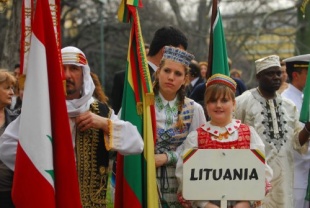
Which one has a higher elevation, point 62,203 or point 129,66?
point 129,66

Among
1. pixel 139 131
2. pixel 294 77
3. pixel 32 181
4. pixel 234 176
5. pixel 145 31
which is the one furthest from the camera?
pixel 145 31

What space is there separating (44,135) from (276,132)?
298cm

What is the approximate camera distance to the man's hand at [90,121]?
510cm

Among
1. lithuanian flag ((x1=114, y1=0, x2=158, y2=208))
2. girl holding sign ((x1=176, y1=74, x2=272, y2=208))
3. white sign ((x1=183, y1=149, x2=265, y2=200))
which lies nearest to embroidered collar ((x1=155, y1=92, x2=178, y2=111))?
lithuanian flag ((x1=114, y1=0, x2=158, y2=208))

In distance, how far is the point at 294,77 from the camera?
7.92 meters

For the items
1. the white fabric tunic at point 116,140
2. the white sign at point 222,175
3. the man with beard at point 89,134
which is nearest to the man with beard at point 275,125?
the white sign at point 222,175

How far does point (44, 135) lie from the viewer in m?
4.55

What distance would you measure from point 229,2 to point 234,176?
2139 centimetres

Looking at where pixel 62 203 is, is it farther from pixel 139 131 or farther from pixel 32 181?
pixel 139 131

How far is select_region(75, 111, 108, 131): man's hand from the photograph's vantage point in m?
5.10

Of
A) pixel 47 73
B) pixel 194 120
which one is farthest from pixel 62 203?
pixel 194 120

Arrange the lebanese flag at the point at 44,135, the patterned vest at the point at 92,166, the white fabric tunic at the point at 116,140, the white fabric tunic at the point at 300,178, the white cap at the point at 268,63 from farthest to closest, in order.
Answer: the white fabric tunic at the point at 300,178 → the white cap at the point at 268,63 → the patterned vest at the point at 92,166 → the white fabric tunic at the point at 116,140 → the lebanese flag at the point at 44,135

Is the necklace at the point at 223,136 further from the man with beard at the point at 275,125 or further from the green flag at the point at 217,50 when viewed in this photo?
the man with beard at the point at 275,125

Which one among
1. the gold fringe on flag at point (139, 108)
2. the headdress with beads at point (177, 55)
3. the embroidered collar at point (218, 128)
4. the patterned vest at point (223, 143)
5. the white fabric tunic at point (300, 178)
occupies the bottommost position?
the white fabric tunic at point (300, 178)
